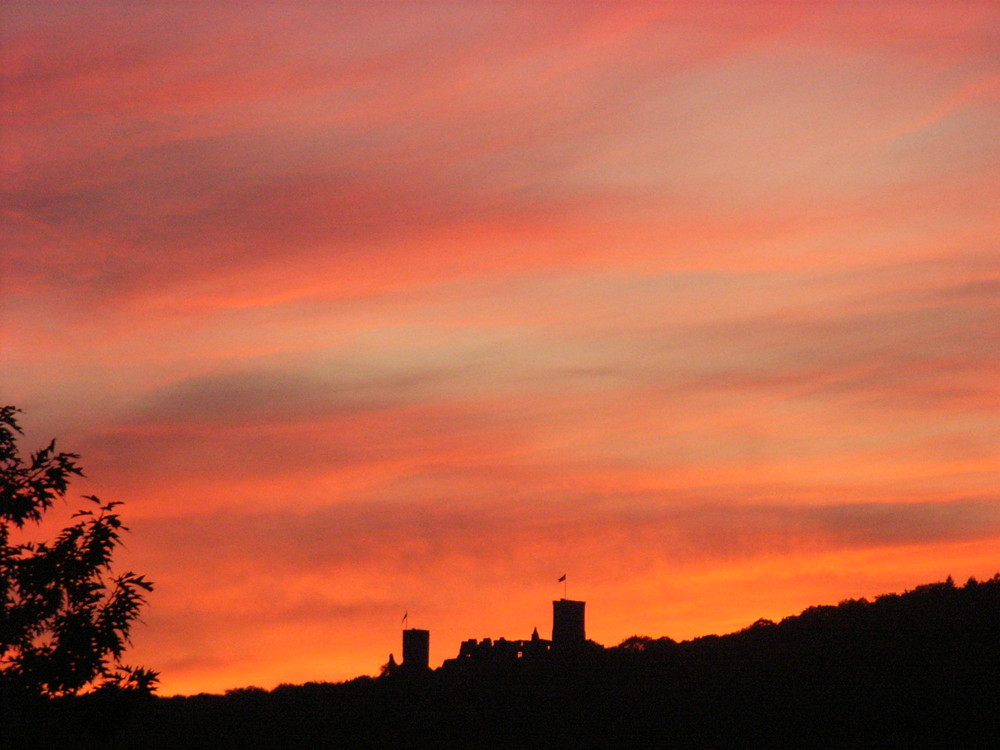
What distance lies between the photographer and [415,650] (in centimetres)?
6575

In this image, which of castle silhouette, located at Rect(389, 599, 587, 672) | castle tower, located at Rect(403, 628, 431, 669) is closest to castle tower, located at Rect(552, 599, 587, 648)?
castle silhouette, located at Rect(389, 599, 587, 672)

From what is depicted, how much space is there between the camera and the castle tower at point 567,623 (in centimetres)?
6138

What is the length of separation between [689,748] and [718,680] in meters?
6.73

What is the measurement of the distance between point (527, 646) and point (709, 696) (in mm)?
12245

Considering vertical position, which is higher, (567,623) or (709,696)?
(567,623)

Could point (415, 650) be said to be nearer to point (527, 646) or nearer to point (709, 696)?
point (527, 646)

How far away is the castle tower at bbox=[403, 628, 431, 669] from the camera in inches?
2586

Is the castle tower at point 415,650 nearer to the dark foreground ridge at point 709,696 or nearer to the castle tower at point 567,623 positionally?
the dark foreground ridge at point 709,696

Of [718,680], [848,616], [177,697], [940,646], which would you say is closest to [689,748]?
[718,680]

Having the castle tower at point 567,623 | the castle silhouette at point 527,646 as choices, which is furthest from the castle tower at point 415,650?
the castle tower at point 567,623

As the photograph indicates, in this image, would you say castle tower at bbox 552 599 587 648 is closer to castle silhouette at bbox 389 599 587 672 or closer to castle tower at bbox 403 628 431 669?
castle silhouette at bbox 389 599 587 672

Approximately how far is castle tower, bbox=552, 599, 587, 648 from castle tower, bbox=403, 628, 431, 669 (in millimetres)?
7545

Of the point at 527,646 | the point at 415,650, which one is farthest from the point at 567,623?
the point at 415,650

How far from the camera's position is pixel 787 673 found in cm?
5253
